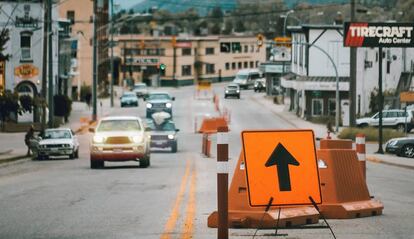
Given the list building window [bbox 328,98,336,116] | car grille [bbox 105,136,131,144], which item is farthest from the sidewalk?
car grille [bbox 105,136,131,144]

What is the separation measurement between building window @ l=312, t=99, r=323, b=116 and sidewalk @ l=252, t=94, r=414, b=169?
1.59m

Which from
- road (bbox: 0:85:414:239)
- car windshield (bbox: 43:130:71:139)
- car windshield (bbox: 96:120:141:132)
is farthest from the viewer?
car windshield (bbox: 43:130:71:139)

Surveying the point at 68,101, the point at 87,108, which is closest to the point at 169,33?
the point at 87,108

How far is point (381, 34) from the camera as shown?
172 feet

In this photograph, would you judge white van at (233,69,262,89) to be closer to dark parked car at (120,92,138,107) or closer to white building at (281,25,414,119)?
dark parked car at (120,92,138,107)

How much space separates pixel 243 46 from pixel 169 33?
22.0 meters

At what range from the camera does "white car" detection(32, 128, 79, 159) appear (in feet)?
144

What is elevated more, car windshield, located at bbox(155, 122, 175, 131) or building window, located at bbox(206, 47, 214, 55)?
building window, located at bbox(206, 47, 214, 55)

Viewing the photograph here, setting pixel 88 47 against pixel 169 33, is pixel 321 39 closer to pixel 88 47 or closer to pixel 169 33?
pixel 88 47

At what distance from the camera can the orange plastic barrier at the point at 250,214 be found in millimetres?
14039

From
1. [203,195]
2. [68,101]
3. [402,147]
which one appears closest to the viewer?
[203,195]

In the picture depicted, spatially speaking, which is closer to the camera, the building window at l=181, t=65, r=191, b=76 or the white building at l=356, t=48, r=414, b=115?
the white building at l=356, t=48, r=414, b=115

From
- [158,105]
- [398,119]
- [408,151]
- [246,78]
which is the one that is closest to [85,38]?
[246,78]

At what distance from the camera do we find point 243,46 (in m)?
161
